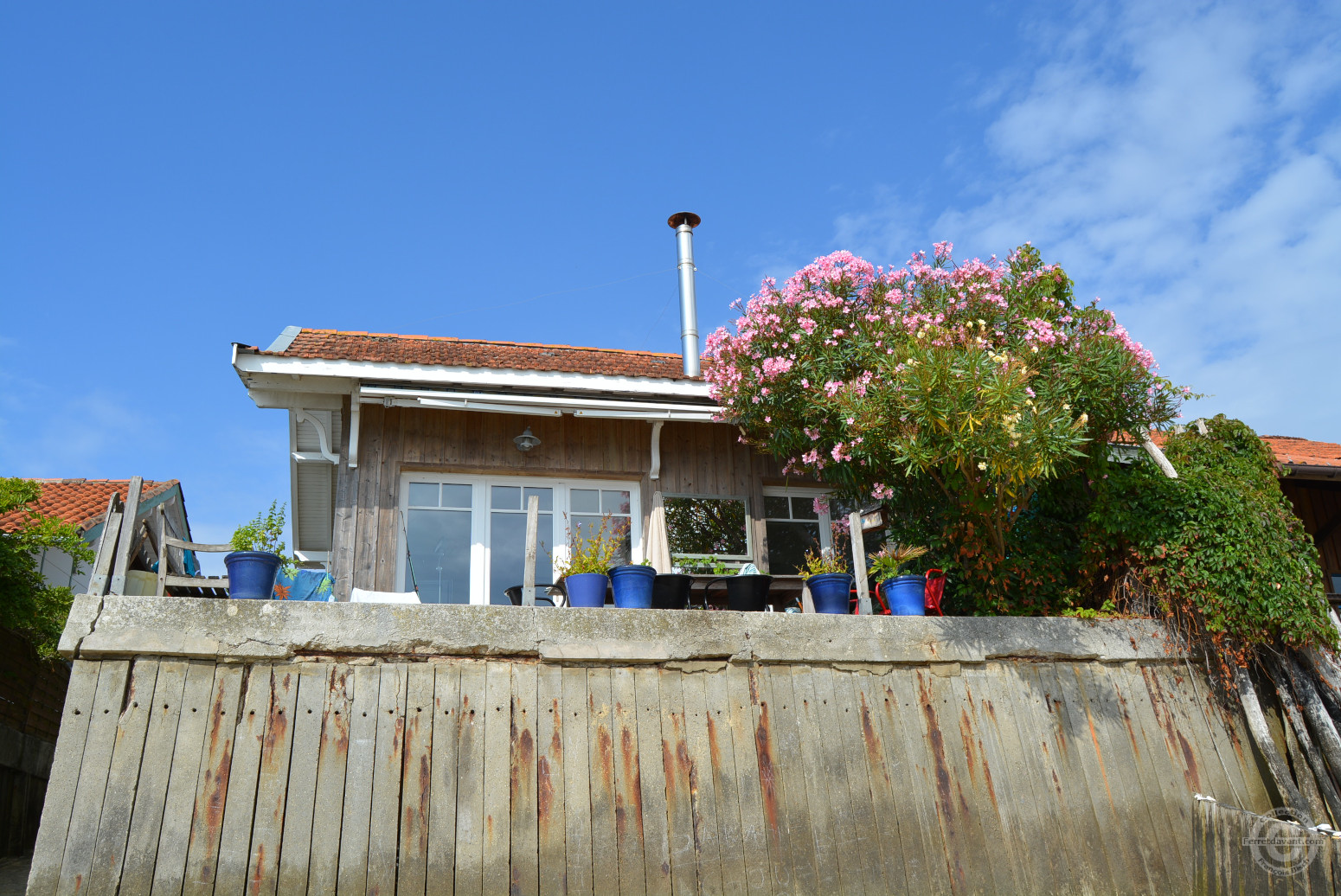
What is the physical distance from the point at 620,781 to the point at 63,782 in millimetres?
2746

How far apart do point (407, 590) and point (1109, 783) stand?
17.8ft

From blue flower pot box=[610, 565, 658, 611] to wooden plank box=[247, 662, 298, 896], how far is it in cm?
203

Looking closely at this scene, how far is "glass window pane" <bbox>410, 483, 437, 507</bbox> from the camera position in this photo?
7.79 metres

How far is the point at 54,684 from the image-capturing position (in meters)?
10.0

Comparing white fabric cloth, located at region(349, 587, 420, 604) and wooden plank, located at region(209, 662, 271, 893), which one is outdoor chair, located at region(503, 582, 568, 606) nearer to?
A: white fabric cloth, located at region(349, 587, 420, 604)

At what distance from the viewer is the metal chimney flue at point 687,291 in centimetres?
952

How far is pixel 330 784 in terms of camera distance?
4.64 metres

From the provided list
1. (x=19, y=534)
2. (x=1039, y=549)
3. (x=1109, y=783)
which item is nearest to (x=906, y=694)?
(x=1109, y=783)

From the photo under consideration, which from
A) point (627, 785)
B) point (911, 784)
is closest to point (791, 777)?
point (911, 784)

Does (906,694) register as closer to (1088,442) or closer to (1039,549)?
(1039,549)

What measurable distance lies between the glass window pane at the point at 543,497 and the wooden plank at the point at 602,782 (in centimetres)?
293

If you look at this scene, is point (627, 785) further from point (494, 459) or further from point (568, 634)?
point (494, 459)

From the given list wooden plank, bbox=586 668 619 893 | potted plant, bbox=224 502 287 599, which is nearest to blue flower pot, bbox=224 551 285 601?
potted plant, bbox=224 502 287 599

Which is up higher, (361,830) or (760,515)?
(760,515)
